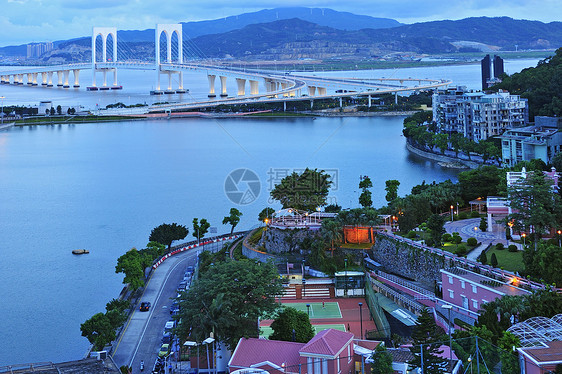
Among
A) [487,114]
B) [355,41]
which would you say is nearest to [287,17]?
[355,41]

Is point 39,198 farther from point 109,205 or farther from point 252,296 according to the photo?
point 252,296

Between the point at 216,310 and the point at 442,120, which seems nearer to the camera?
the point at 216,310

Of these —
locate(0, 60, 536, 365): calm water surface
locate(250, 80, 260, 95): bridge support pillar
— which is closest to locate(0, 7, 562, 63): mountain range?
locate(250, 80, 260, 95): bridge support pillar

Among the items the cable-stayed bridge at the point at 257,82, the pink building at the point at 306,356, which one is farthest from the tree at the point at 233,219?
the cable-stayed bridge at the point at 257,82

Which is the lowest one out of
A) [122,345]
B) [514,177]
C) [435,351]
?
[122,345]

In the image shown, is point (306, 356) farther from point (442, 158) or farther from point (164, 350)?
point (442, 158)

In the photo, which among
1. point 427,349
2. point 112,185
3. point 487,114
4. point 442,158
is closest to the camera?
point 427,349

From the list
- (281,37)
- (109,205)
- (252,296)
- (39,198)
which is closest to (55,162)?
(39,198)
